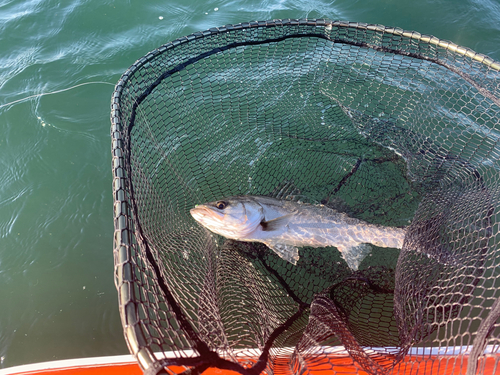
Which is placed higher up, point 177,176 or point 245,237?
point 177,176

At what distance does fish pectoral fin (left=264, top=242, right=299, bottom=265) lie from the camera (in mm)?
3730

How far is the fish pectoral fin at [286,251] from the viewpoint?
3730 mm

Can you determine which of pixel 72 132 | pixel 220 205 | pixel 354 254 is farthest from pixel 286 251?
pixel 72 132

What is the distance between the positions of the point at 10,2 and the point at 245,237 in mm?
9307

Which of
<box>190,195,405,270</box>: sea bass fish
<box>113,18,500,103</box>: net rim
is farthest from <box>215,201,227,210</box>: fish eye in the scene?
<box>113,18,500,103</box>: net rim

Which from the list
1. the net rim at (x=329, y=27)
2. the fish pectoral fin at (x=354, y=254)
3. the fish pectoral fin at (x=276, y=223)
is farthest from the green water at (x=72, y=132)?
the fish pectoral fin at (x=354, y=254)

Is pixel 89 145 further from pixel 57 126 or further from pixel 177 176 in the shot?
pixel 177 176

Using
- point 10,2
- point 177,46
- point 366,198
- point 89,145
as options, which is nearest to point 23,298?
point 89,145

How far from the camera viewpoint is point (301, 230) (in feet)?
12.7

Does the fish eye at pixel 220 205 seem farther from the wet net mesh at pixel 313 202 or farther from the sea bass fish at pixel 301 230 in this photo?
the wet net mesh at pixel 313 202

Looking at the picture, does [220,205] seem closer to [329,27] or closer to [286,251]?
[286,251]

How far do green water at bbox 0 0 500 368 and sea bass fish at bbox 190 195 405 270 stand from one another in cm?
214

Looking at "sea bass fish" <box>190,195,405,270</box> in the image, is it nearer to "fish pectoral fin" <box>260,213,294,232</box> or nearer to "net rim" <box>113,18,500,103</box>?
"fish pectoral fin" <box>260,213,294,232</box>

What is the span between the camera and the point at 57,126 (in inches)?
213
